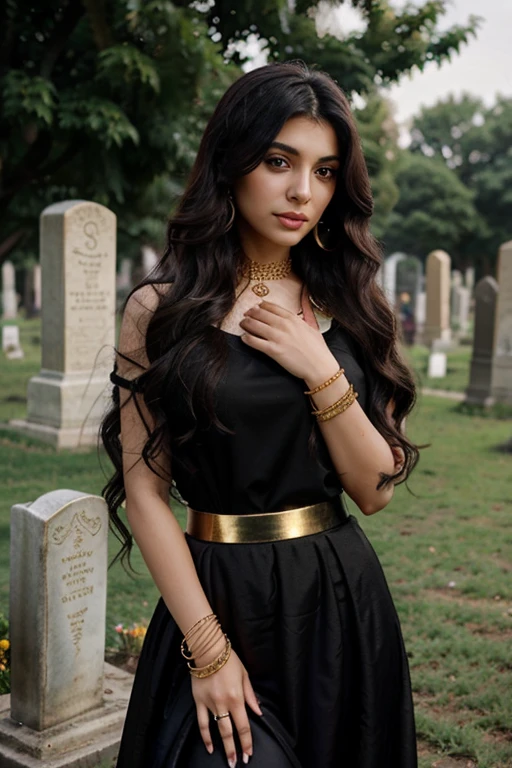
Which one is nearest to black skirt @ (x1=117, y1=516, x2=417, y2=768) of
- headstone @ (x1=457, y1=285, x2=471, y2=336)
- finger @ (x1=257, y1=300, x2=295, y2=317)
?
finger @ (x1=257, y1=300, x2=295, y2=317)

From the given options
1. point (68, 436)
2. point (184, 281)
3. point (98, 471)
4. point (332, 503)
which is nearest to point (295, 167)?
point (184, 281)

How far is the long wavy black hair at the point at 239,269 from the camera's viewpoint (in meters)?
1.80

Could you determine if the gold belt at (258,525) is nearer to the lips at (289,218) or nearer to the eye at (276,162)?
the lips at (289,218)

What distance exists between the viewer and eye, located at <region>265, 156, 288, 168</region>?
6.01ft

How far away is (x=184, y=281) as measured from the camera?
1.90 m

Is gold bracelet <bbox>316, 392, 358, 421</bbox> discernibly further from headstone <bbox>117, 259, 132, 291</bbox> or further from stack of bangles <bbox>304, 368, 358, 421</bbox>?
headstone <bbox>117, 259, 132, 291</bbox>

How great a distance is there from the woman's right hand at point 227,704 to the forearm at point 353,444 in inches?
17.7

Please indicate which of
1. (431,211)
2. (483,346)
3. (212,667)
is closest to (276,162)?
(212,667)

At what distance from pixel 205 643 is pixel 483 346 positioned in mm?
11744

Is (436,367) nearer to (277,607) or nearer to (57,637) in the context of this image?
(57,637)

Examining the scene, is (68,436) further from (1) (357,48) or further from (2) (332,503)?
(2) (332,503)

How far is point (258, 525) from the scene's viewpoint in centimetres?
183

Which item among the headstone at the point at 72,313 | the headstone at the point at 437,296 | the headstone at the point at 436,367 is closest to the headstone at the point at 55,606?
the headstone at the point at 72,313

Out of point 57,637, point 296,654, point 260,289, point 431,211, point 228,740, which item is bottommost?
point 57,637
